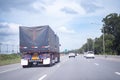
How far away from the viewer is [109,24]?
Result: 109 m

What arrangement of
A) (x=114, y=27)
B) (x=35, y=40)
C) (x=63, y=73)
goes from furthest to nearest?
1. (x=114, y=27)
2. (x=35, y=40)
3. (x=63, y=73)

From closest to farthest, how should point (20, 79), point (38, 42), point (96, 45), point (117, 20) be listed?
point (20, 79)
point (38, 42)
point (117, 20)
point (96, 45)

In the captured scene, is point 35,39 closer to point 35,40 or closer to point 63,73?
point 35,40

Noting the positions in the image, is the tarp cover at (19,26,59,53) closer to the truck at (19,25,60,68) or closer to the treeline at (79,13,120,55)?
the truck at (19,25,60,68)

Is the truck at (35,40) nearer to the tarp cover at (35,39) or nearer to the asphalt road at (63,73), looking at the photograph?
the tarp cover at (35,39)

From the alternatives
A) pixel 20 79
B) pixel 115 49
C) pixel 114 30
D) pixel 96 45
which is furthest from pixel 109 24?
pixel 20 79

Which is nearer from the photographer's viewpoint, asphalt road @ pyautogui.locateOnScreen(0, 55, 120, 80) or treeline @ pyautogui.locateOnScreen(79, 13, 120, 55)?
asphalt road @ pyautogui.locateOnScreen(0, 55, 120, 80)

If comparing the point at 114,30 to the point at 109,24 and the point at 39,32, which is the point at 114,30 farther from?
the point at 39,32

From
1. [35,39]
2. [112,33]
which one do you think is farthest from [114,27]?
[35,39]

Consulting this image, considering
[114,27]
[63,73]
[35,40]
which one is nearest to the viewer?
[63,73]

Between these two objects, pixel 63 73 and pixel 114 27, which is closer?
pixel 63 73

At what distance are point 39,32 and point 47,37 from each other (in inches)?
39.2

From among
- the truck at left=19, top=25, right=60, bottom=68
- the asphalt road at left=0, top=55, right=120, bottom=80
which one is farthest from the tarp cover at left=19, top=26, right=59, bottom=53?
the asphalt road at left=0, top=55, right=120, bottom=80

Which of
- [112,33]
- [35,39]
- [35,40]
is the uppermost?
[112,33]
